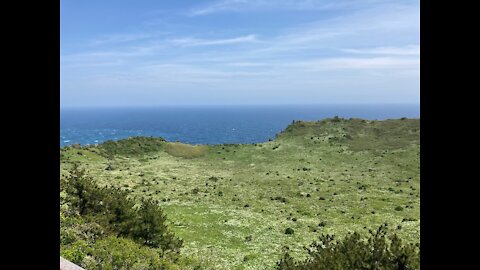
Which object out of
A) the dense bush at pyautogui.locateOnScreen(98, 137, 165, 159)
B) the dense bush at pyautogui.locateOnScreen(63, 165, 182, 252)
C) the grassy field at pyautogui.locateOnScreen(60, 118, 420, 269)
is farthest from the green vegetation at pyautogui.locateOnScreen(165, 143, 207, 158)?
the dense bush at pyautogui.locateOnScreen(63, 165, 182, 252)

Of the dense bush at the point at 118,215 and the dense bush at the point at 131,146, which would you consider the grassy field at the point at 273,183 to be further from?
the dense bush at the point at 118,215

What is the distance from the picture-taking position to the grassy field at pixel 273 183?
33.0m

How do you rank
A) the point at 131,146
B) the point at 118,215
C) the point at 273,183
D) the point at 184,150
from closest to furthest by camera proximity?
the point at 118,215, the point at 273,183, the point at 131,146, the point at 184,150

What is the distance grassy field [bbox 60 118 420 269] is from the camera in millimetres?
33031

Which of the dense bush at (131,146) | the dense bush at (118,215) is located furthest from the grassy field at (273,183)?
the dense bush at (118,215)

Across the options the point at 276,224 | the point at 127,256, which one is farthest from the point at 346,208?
the point at 127,256

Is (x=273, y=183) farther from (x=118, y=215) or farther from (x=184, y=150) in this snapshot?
(x=118, y=215)

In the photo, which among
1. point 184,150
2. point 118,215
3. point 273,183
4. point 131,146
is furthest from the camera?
point 184,150

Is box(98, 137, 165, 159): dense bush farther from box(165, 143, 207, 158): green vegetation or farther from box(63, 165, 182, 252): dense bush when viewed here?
box(63, 165, 182, 252): dense bush

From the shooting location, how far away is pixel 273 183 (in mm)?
56125

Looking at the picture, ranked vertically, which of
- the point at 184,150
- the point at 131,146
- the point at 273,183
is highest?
the point at 131,146

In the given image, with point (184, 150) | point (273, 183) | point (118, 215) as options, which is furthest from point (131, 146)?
point (118, 215)
